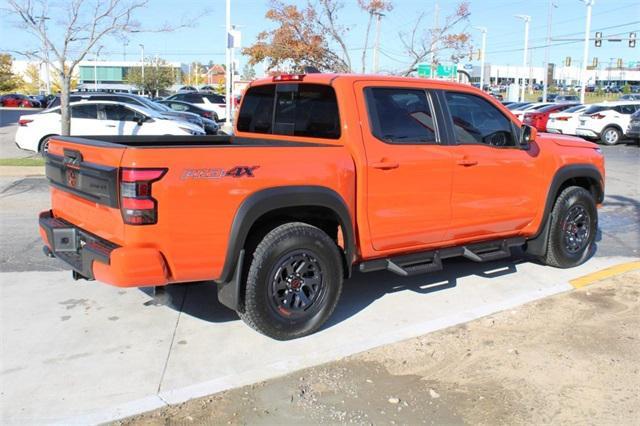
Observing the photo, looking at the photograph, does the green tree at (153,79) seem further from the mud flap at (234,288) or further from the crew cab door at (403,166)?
the mud flap at (234,288)

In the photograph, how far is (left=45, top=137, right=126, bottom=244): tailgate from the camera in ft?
12.2

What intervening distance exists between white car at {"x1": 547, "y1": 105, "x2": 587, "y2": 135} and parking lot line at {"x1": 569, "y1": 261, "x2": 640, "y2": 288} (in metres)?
19.2

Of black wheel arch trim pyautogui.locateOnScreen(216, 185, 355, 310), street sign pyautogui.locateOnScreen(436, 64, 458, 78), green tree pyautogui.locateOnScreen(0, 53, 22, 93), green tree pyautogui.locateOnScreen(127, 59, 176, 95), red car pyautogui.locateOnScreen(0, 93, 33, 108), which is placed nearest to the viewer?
black wheel arch trim pyautogui.locateOnScreen(216, 185, 355, 310)

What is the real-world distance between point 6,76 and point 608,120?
205ft

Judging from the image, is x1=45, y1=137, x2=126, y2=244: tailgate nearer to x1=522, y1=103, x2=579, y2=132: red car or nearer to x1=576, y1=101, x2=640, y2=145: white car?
x1=576, y1=101, x2=640, y2=145: white car

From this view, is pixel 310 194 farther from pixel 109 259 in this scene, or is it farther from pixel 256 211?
pixel 109 259

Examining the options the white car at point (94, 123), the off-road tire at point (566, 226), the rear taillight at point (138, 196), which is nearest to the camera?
the rear taillight at point (138, 196)

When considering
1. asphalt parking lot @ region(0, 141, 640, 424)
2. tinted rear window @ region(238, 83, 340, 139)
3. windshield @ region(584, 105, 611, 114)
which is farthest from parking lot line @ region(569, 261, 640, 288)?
windshield @ region(584, 105, 611, 114)

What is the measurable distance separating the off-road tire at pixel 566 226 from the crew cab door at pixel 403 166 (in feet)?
5.40

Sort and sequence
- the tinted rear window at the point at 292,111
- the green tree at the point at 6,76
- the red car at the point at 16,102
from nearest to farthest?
the tinted rear window at the point at 292,111 → the red car at the point at 16,102 → the green tree at the point at 6,76

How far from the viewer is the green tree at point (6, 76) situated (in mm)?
59409

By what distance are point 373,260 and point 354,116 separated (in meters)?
1.13

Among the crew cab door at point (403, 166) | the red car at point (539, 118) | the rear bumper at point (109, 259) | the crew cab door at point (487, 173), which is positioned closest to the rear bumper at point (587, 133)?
the red car at point (539, 118)

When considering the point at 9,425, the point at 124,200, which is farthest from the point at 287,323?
the point at 9,425
